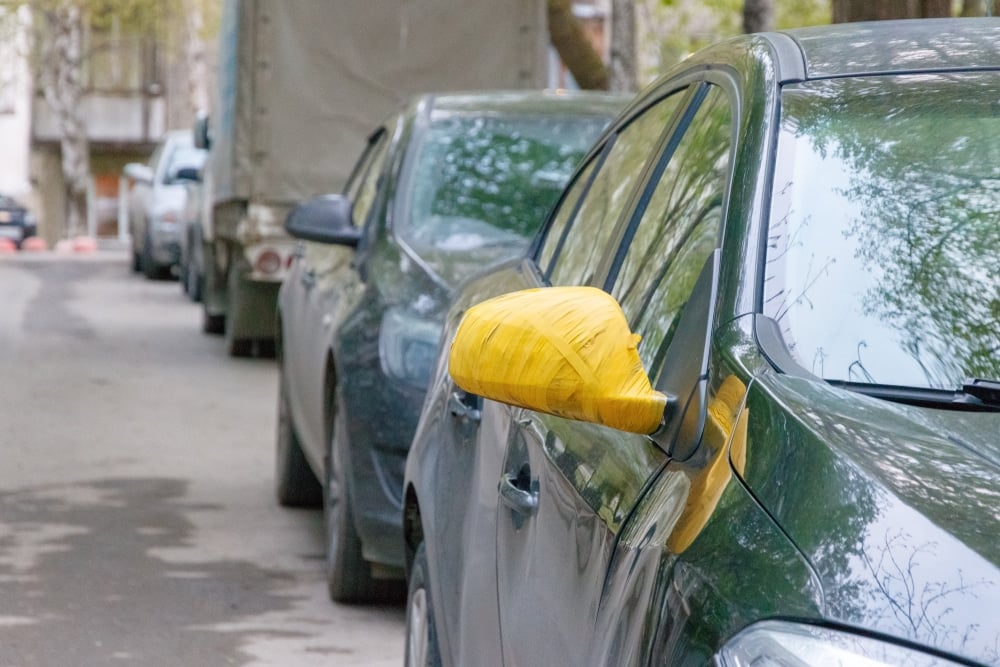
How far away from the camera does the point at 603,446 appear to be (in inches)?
104

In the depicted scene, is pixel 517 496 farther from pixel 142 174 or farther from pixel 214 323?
pixel 142 174

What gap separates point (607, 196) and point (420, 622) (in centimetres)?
101

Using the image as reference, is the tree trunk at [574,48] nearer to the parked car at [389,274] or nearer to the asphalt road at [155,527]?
the asphalt road at [155,527]

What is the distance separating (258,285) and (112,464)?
4.45 m

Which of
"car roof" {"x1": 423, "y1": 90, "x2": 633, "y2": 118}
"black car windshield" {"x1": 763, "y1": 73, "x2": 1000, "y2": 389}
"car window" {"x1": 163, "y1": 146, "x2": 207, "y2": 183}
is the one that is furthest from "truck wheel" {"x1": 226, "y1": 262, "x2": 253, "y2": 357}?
"black car windshield" {"x1": 763, "y1": 73, "x2": 1000, "y2": 389}

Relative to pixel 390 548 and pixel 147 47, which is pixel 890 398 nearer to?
pixel 390 548

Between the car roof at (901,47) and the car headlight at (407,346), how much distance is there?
2858mm

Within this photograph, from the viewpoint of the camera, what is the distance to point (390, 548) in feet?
19.0

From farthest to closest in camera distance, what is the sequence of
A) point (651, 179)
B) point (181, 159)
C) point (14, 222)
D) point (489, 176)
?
point (14, 222), point (181, 159), point (489, 176), point (651, 179)

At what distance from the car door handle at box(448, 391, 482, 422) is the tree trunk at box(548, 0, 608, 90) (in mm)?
14367

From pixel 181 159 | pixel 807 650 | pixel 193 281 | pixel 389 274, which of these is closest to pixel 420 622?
pixel 807 650

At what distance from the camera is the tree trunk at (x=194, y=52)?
4772cm

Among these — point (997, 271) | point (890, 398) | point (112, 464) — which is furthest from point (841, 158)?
point (112, 464)

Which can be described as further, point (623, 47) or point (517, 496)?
point (623, 47)
